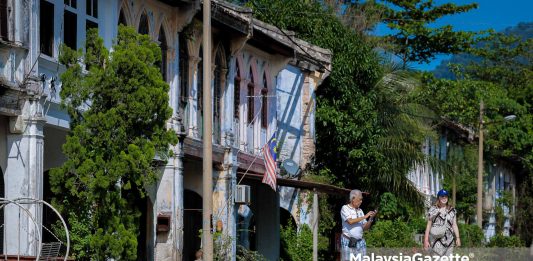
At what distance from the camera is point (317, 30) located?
4319cm

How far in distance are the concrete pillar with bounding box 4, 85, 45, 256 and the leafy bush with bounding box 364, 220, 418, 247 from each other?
18665mm

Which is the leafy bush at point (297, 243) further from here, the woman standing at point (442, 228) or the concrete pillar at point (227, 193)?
the woman standing at point (442, 228)

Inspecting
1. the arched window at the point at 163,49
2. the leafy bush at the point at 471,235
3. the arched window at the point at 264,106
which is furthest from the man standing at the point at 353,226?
the leafy bush at the point at 471,235

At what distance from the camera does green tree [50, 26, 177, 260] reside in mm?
21500

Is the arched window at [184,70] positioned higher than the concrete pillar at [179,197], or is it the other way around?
the arched window at [184,70]

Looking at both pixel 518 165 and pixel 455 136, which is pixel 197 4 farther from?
pixel 518 165

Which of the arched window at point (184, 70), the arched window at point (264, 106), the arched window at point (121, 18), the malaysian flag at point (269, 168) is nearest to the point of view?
the arched window at point (121, 18)

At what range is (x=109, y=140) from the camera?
70.8 ft

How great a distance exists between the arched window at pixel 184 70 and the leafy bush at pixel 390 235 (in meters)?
10.6

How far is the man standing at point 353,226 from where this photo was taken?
20547mm

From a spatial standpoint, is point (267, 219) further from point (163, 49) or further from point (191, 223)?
point (163, 49)

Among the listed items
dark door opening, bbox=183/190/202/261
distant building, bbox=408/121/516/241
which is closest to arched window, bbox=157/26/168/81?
dark door opening, bbox=183/190/202/261

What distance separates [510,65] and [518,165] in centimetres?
632

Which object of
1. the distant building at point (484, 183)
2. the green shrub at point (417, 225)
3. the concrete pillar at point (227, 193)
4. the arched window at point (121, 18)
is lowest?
the green shrub at point (417, 225)
